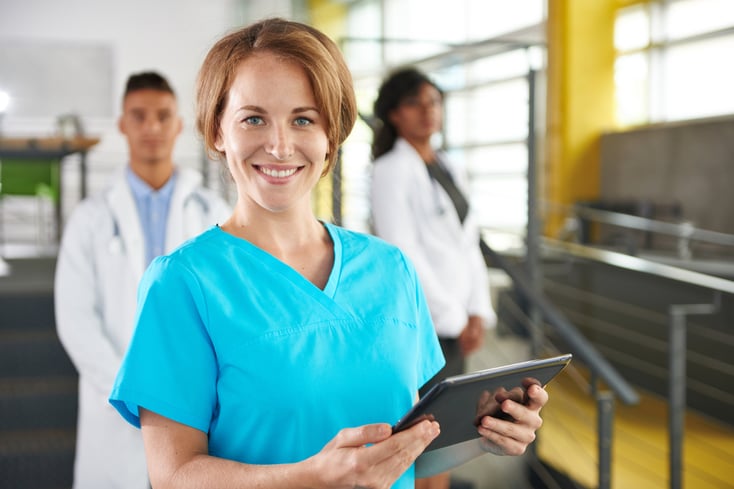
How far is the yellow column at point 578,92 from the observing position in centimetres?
746

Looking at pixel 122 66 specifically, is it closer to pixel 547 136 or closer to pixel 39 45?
pixel 39 45

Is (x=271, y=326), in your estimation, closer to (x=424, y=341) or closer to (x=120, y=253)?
(x=424, y=341)

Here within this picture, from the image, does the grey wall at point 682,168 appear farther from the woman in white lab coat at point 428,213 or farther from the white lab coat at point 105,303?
the white lab coat at point 105,303

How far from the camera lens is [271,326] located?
33.0 inches

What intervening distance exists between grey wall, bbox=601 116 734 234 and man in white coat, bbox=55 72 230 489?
491cm

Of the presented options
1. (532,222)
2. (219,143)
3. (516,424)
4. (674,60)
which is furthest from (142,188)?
(674,60)

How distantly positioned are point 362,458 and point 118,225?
49.2 inches

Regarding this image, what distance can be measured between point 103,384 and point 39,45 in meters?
9.23

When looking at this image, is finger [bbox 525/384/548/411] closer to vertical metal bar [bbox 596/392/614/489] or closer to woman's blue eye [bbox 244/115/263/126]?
woman's blue eye [bbox 244/115/263/126]

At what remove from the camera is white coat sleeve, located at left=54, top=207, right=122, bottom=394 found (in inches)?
67.9

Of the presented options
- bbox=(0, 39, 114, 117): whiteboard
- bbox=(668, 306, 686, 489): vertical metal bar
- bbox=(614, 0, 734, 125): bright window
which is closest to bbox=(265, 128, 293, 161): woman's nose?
bbox=(668, 306, 686, 489): vertical metal bar

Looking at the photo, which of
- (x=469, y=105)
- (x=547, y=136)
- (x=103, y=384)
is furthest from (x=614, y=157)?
(x=103, y=384)

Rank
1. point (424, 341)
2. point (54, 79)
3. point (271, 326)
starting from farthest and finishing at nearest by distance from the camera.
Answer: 1. point (54, 79)
2. point (424, 341)
3. point (271, 326)

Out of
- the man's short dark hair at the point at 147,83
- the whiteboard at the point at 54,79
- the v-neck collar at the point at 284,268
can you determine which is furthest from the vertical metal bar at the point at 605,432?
the whiteboard at the point at 54,79
